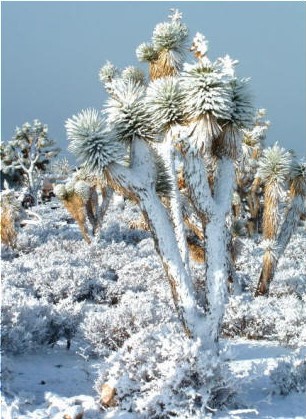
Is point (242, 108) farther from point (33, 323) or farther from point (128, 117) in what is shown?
point (33, 323)

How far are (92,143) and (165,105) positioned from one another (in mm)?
1174

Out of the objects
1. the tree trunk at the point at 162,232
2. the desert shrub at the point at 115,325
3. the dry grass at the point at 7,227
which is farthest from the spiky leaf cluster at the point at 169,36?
the dry grass at the point at 7,227

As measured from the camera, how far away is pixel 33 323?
27.0ft

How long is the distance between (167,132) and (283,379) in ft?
11.8

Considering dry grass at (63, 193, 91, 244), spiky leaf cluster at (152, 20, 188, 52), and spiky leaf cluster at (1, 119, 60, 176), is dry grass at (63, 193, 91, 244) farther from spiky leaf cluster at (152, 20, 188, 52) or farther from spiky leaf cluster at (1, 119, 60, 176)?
spiky leaf cluster at (1, 119, 60, 176)

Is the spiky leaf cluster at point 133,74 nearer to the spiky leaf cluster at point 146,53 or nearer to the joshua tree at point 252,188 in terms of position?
Result: the spiky leaf cluster at point 146,53

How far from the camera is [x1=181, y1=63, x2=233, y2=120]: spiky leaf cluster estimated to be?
6.82 metres

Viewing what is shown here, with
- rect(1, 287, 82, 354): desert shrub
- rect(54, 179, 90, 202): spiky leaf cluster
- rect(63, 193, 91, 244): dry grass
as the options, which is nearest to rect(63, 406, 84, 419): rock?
rect(1, 287, 82, 354): desert shrub

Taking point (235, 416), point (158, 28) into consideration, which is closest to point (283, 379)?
point (235, 416)

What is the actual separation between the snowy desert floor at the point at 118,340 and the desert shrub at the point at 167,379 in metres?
0.02

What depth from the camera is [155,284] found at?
40.2 ft

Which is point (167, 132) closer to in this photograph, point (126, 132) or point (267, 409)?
point (126, 132)

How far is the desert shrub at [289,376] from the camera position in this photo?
645cm

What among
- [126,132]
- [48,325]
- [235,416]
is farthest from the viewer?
[48,325]
